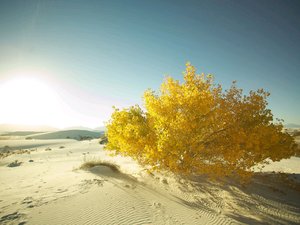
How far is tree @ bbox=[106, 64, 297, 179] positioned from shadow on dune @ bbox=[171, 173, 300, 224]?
1167 millimetres

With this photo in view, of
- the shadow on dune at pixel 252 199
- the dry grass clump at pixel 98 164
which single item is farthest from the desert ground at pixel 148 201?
the dry grass clump at pixel 98 164

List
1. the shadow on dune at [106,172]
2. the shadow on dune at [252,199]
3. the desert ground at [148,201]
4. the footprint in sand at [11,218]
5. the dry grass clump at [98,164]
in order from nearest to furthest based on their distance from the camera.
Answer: the footprint in sand at [11,218] → the desert ground at [148,201] → the shadow on dune at [252,199] → the shadow on dune at [106,172] → the dry grass clump at [98,164]

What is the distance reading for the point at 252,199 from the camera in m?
9.55

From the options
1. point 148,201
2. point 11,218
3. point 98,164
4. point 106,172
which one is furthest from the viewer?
point 98,164

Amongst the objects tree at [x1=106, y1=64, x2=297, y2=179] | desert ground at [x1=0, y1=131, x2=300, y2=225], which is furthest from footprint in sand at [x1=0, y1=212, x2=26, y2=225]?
tree at [x1=106, y1=64, x2=297, y2=179]

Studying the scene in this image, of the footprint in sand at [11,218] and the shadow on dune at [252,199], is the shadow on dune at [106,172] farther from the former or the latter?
the footprint in sand at [11,218]

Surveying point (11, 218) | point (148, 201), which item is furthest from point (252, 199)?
point (11, 218)

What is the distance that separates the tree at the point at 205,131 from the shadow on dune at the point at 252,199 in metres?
1.17

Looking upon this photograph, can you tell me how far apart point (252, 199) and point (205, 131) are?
13.4 ft

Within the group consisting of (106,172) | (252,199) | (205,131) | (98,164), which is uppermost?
(205,131)

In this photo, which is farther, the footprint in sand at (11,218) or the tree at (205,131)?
the tree at (205,131)

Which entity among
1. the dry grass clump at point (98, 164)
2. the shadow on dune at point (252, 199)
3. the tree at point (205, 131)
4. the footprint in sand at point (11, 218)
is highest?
the tree at point (205, 131)

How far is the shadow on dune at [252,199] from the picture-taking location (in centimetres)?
777

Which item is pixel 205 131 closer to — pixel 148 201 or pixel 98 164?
pixel 148 201
